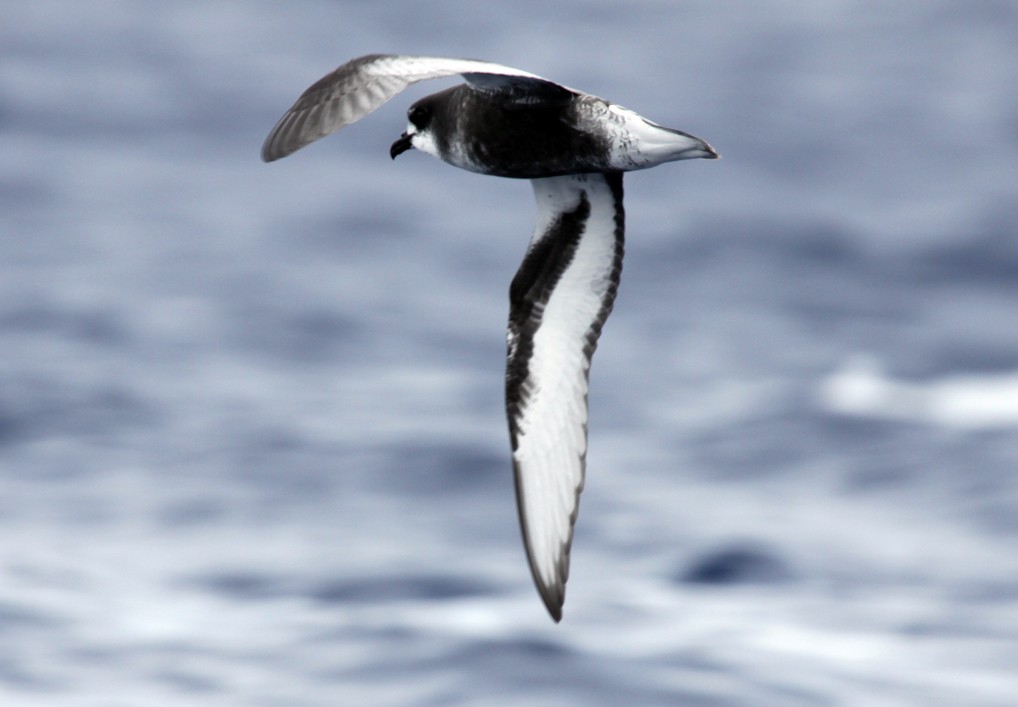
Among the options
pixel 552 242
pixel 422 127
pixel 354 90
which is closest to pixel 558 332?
pixel 552 242

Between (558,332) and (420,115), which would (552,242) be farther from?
(420,115)

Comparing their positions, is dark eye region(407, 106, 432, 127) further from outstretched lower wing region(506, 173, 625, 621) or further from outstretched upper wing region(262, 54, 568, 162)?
outstretched upper wing region(262, 54, 568, 162)

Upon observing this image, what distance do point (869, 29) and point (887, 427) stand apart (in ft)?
43.2

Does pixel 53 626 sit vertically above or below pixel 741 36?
below

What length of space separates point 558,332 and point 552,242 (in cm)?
57

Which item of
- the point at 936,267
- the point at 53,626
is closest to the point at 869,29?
the point at 936,267

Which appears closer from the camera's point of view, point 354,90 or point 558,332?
point 354,90

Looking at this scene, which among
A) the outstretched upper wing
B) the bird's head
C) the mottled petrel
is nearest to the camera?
the outstretched upper wing

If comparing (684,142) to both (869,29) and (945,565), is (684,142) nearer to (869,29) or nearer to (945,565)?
(945,565)

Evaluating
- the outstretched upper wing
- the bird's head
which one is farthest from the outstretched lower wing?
the outstretched upper wing

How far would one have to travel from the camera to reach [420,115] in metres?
10.8

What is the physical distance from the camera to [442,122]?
10.6 metres

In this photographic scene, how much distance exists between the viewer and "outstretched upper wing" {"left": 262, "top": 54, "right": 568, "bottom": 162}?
8.48m

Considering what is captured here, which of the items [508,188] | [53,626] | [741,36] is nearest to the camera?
[53,626]
